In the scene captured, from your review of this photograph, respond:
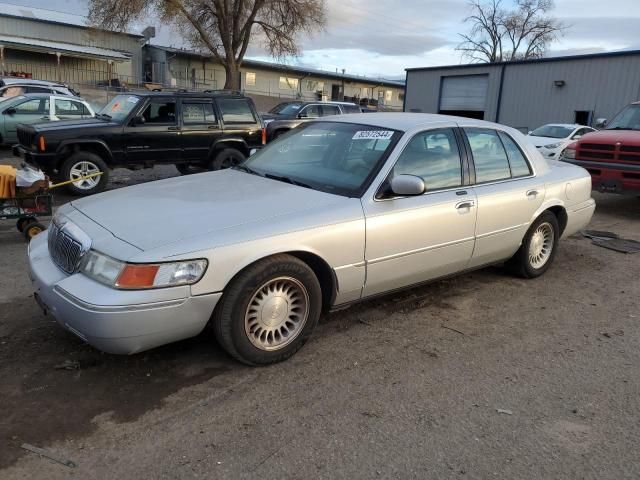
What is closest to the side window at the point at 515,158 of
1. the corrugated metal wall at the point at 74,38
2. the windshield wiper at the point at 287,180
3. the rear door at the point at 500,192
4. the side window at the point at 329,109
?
the rear door at the point at 500,192

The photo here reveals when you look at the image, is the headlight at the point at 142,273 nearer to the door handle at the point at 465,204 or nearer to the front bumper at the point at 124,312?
the front bumper at the point at 124,312

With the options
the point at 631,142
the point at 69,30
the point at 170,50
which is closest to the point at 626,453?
the point at 631,142

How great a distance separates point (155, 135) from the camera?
9.59m

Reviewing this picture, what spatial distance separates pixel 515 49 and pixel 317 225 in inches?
2595

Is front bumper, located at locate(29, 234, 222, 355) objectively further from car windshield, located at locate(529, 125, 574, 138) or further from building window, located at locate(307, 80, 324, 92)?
building window, located at locate(307, 80, 324, 92)

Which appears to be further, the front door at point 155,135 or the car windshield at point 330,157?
the front door at point 155,135

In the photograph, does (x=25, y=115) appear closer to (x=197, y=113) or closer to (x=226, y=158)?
(x=197, y=113)

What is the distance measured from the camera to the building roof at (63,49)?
3509 centimetres

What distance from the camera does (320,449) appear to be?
2727mm

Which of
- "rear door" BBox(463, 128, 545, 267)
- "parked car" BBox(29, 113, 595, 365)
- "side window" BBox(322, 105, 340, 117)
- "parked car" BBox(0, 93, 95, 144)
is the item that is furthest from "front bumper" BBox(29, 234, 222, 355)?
"side window" BBox(322, 105, 340, 117)

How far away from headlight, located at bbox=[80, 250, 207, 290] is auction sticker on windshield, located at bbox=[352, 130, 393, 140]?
1851mm

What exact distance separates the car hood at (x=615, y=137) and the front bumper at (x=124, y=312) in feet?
27.3

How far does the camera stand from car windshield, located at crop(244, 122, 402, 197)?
13.2 ft

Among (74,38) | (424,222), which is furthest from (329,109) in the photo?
(74,38)
